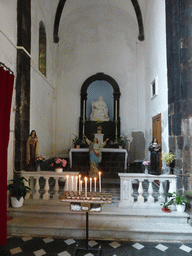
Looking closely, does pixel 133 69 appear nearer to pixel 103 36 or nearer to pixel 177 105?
pixel 103 36

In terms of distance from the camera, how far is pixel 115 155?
9.11 m

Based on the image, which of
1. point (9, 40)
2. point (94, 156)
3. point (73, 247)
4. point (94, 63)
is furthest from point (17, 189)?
point (94, 63)

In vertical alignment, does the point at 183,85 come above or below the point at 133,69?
below

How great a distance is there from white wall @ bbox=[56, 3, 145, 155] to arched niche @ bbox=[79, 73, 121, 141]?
1.06ft

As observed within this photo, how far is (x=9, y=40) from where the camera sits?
5.54 meters

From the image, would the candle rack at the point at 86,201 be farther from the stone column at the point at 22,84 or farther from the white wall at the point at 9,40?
the stone column at the point at 22,84

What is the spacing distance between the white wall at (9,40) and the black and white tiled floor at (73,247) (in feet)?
6.60

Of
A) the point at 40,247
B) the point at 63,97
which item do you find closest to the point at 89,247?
the point at 40,247

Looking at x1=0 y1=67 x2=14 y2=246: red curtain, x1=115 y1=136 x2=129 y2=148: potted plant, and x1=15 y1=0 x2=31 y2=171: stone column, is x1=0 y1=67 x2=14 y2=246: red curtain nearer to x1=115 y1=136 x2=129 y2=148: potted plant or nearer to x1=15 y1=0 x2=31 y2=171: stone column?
x1=15 y1=0 x2=31 y2=171: stone column

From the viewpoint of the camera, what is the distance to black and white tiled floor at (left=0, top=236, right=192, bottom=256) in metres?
3.55

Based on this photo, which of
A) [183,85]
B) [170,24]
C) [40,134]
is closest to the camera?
[183,85]

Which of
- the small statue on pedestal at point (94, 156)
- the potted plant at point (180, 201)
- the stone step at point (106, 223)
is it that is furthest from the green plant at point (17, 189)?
the potted plant at point (180, 201)

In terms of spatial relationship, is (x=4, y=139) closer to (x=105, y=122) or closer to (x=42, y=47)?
(x=42, y=47)

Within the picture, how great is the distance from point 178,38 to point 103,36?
312 inches
